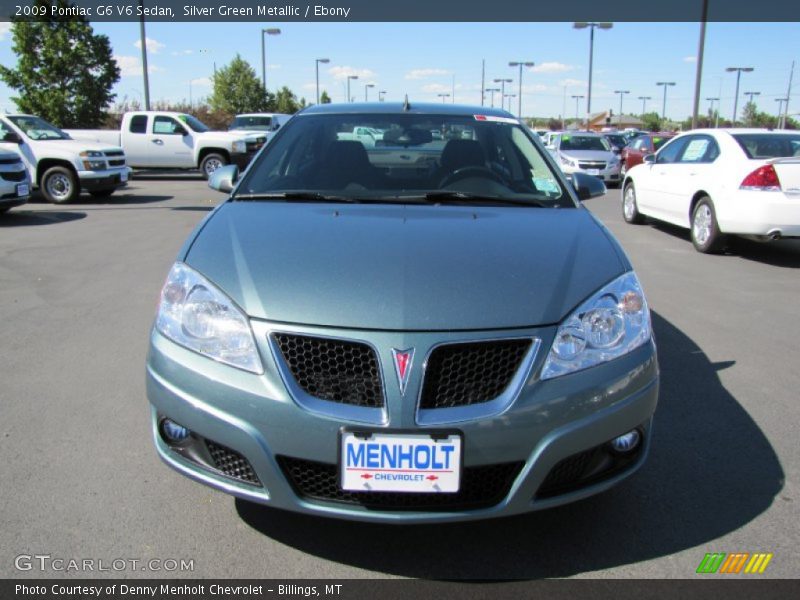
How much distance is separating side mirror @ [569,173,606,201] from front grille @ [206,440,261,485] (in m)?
2.63

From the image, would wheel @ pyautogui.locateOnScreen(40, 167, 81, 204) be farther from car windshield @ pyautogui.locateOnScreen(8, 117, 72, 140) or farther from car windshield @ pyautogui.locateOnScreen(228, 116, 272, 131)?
car windshield @ pyautogui.locateOnScreen(228, 116, 272, 131)

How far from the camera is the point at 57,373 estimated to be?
4.36 m

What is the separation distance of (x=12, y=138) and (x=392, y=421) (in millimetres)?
13902

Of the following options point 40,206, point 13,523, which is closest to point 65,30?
point 40,206

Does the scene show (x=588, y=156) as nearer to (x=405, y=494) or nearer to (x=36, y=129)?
(x=36, y=129)

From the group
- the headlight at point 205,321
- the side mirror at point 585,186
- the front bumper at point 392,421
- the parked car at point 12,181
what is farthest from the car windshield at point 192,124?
the front bumper at point 392,421

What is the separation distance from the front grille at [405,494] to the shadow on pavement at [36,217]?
1032 cm

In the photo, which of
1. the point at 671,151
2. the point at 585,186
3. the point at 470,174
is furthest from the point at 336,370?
the point at 671,151

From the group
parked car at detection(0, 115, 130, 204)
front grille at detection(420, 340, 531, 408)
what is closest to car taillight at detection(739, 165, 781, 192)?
front grille at detection(420, 340, 531, 408)

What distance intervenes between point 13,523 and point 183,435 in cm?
85

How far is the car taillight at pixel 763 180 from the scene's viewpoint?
314 inches

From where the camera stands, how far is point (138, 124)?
19.7m

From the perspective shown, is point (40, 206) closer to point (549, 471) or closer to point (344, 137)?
point (344, 137)

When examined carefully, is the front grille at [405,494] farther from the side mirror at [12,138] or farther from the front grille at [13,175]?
the side mirror at [12,138]
